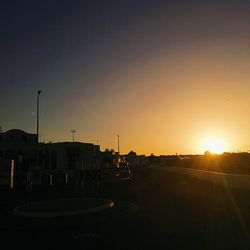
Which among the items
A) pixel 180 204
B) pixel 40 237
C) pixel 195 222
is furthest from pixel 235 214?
pixel 40 237

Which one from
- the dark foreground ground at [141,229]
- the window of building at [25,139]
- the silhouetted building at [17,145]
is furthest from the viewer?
the window of building at [25,139]

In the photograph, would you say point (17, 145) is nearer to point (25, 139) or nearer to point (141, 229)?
point (25, 139)

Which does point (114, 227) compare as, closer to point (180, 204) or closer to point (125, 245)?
point (125, 245)

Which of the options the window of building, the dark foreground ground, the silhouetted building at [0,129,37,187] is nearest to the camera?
the dark foreground ground

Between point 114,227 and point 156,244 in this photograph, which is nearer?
point 156,244

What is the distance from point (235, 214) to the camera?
1597cm

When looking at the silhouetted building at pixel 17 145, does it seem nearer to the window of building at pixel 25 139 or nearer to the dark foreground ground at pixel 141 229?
the window of building at pixel 25 139

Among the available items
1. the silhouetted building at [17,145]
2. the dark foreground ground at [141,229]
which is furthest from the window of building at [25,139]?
the dark foreground ground at [141,229]

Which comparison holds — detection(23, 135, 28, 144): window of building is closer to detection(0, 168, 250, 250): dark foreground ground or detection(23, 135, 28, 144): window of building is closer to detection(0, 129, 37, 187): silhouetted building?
detection(0, 129, 37, 187): silhouetted building

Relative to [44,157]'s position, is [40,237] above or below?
below

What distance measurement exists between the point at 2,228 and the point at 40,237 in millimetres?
2695

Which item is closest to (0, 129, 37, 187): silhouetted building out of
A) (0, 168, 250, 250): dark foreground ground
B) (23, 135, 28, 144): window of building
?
(23, 135, 28, 144): window of building

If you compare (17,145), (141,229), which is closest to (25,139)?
(17,145)

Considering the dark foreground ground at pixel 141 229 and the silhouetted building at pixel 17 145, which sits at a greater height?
the silhouetted building at pixel 17 145
